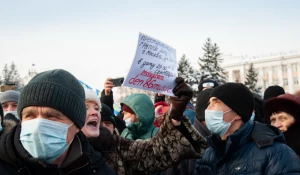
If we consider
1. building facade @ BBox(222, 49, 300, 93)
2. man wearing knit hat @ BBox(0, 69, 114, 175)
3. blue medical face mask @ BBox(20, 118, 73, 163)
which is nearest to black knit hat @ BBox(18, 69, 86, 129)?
man wearing knit hat @ BBox(0, 69, 114, 175)

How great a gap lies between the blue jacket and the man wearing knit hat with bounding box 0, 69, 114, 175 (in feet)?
4.21

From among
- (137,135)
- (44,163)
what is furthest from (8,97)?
(44,163)

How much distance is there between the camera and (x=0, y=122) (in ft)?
Answer: 10.1

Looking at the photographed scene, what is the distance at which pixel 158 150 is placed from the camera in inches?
108

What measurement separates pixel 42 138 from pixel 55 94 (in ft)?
0.86

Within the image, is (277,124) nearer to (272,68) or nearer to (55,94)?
(55,94)

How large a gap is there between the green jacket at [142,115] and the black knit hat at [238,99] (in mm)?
963

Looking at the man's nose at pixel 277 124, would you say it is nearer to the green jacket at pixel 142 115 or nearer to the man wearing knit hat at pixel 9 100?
the green jacket at pixel 142 115

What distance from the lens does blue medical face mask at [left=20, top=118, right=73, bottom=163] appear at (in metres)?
1.92

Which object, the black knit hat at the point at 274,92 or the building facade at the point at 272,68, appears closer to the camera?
the black knit hat at the point at 274,92

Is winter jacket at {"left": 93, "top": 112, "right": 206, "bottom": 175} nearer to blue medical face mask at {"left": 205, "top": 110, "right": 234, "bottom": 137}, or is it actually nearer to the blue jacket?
the blue jacket

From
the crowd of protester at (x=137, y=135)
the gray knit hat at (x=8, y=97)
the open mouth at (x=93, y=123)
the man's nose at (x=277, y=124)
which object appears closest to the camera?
the crowd of protester at (x=137, y=135)

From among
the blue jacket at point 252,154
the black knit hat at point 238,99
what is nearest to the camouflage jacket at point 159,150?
the blue jacket at point 252,154

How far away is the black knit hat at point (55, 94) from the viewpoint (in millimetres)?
1988
